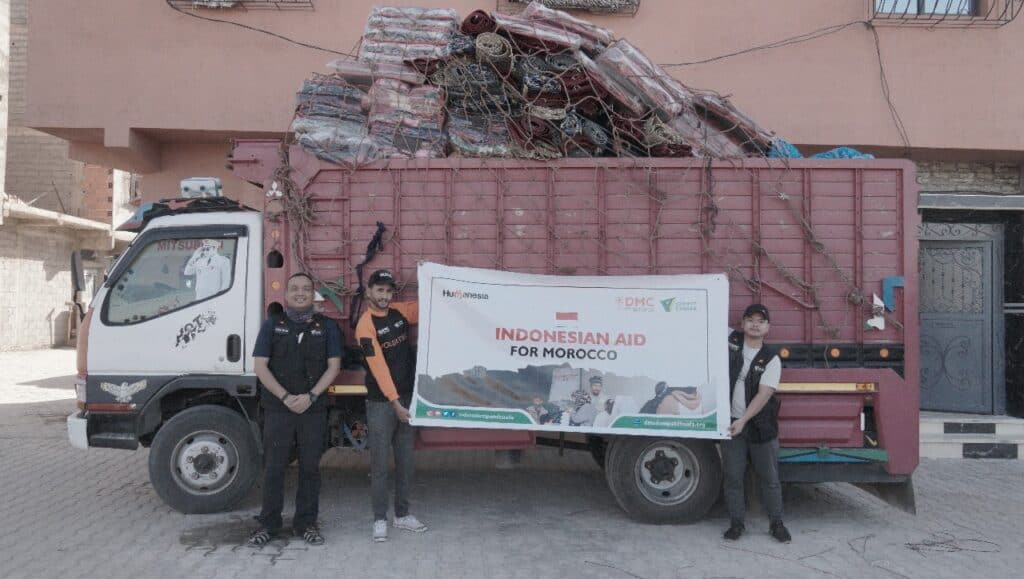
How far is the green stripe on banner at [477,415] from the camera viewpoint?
17.3ft

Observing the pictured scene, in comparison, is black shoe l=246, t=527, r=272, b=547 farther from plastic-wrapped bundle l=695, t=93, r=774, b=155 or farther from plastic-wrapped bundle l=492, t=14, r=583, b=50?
plastic-wrapped bundle l=695, t=93, r=774, b=155

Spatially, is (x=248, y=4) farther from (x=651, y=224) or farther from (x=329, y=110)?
(x=651, y=224)

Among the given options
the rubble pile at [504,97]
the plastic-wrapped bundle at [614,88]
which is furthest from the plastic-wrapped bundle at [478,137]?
the plastic-wrapped bundle at [614,88]

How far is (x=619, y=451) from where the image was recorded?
5.41 meters

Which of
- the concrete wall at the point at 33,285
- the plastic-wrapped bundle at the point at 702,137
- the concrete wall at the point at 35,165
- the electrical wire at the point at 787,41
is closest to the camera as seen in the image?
the plastic-wrapped bundle at the point at 702,137

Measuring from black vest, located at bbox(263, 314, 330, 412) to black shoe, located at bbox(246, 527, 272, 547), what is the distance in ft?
2.74

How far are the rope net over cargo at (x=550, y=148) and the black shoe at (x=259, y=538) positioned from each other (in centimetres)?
173

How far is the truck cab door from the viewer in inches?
218

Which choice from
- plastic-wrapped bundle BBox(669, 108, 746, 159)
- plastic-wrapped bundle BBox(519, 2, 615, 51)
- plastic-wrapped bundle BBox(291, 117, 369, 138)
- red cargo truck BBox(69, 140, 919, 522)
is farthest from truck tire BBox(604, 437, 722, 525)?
plastic-wrapped bundle BBox(519, 2, 615, 51)

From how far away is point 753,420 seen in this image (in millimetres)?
5160

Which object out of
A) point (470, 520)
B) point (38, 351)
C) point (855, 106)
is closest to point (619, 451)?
point (470, 520)

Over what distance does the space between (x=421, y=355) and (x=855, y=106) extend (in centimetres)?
653

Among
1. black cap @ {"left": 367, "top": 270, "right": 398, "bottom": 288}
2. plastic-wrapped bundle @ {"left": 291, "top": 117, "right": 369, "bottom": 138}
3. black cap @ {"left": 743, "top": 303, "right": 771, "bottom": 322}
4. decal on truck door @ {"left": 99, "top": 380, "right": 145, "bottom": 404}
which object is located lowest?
decal on truck door @ {"left": 99, "top": 380, "right": 145, "bottom": 404}

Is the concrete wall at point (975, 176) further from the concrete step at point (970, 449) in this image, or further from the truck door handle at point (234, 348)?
the truck door handle at point (234, 348)
